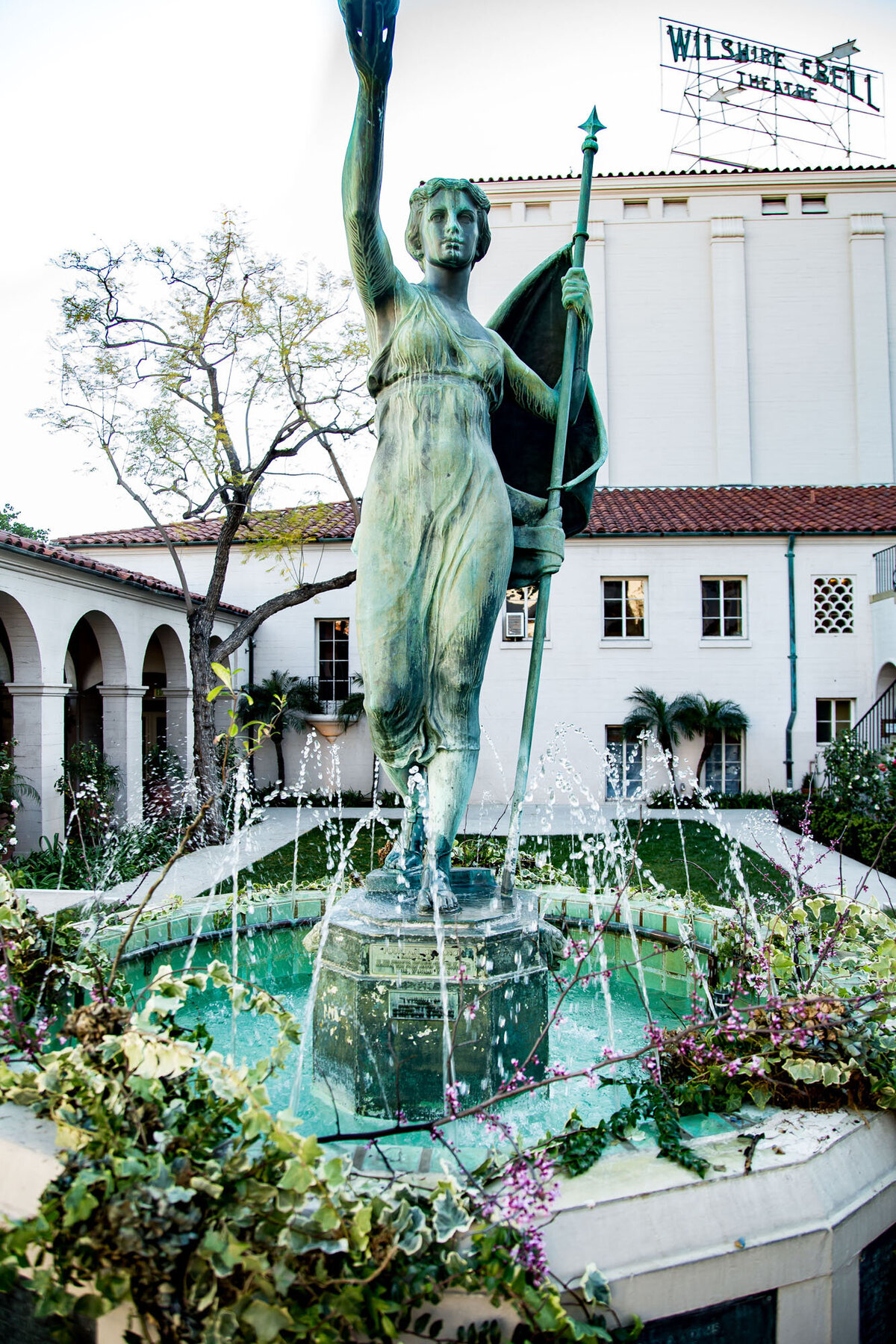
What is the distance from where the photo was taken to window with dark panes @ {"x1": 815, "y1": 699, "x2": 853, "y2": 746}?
17.4 m

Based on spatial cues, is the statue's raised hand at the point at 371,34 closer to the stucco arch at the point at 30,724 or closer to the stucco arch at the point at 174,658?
the stucco arch at the point at 30,724

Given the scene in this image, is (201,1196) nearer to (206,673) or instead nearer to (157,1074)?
(157,1074)

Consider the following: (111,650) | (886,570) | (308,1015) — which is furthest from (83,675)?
(886,570)

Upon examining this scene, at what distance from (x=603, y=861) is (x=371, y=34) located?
8215 mm

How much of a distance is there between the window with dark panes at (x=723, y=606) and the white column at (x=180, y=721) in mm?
10556

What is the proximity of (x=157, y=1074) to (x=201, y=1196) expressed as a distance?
0.22m

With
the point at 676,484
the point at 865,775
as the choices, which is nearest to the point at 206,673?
the point at 865,775

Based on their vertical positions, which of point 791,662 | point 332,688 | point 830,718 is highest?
point 791,662

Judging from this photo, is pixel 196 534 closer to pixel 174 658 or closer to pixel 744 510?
pixel 174 658

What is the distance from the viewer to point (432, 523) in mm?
2738

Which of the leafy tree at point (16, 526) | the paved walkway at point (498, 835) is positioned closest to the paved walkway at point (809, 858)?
the paved walkway at point (498, 835)

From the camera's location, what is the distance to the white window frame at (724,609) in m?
17.5

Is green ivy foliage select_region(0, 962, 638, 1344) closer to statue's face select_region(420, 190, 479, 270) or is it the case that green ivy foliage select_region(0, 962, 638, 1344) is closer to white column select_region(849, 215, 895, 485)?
statue's face select_region(420, 190, 479, 270)

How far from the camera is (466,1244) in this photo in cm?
152
